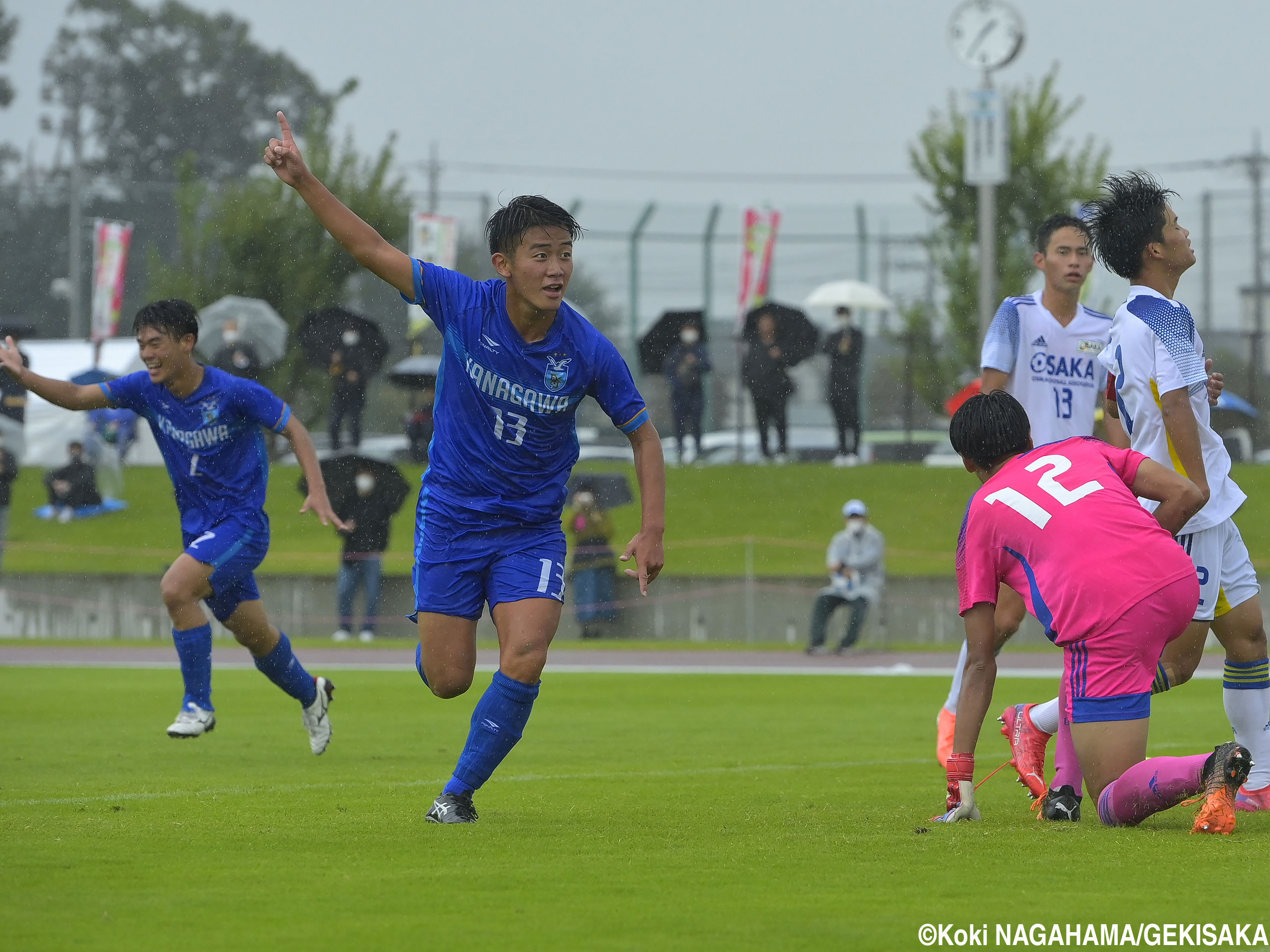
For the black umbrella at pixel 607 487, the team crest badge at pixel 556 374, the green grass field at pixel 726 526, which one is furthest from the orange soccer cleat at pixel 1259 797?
the green grass field at pixel 726 526

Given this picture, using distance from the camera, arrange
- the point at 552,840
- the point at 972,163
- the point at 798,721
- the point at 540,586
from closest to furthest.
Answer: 1. the point at 552,840
2. the point at 540,586
3. the point at 798,721
4. the point at 972,163

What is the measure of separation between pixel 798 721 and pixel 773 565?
13.9 m

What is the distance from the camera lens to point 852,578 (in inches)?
758

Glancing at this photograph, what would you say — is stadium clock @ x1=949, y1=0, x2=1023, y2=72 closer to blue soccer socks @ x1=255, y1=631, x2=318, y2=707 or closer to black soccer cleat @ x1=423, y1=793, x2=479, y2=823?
blue soccer socks @ x1=255, y1=631, x2=318, y2=707

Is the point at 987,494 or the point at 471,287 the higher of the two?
the point at 471,287

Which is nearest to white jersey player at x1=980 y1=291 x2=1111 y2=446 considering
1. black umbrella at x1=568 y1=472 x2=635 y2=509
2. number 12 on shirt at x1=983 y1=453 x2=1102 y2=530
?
number 12 on shirt at x1=983 y1=453 x2=1102 y2=530

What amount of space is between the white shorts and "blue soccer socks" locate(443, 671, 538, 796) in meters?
2.56

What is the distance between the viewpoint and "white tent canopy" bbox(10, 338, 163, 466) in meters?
32.6

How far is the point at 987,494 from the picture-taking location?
564cm

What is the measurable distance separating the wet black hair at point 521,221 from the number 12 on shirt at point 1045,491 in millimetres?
1851

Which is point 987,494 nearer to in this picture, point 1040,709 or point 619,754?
point 1040,709

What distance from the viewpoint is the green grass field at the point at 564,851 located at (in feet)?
13.1

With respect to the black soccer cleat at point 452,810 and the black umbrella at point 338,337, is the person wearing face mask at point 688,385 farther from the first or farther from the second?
the black soccer cleat at point 452,810

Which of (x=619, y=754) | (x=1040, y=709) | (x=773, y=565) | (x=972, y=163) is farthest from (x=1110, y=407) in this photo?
(x=773, y=565)
